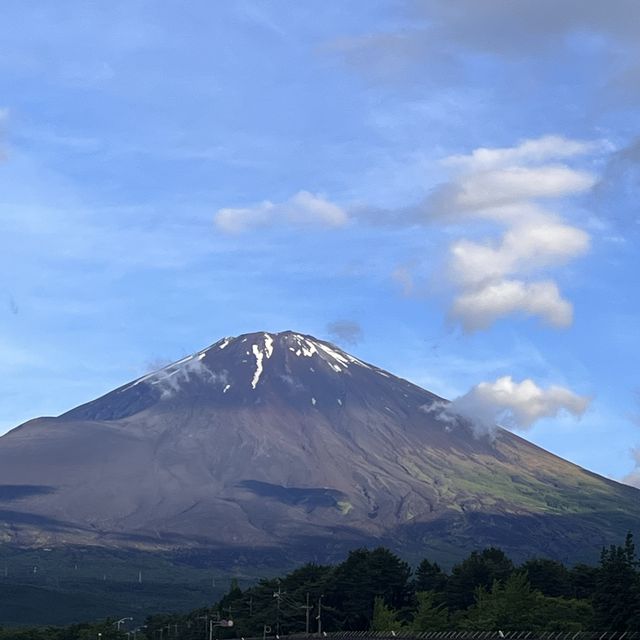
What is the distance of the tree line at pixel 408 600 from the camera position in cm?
10988

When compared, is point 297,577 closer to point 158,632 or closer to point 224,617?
point 224,617

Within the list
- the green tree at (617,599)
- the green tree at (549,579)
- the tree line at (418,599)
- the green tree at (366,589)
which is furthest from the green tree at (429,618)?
the green tree at (617,599)

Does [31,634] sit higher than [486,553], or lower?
lower

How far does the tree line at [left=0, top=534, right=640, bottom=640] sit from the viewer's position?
360ft

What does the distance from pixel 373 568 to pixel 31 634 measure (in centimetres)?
5421

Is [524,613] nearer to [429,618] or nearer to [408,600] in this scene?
[429,618]

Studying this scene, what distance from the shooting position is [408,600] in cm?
14850

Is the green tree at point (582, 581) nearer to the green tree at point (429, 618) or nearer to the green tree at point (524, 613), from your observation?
the green tree at point (429, 618)

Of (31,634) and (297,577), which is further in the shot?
(31,634)

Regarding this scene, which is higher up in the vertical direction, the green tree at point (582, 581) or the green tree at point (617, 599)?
the green tree at point (582, 581)

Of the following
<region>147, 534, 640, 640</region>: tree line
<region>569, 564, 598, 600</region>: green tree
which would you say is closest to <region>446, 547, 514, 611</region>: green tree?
<region>147, 534, 640, 640</region>: tree line

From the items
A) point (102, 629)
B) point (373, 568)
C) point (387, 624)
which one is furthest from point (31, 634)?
point (387, 624)

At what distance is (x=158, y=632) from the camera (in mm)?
196750

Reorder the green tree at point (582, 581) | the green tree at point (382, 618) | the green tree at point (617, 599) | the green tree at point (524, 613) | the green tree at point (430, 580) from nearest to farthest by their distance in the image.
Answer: the green tree at point (617, 599) → the green tree at point (524, 613) → the green tree at point (382, 618) → the green tree at point (582, 581) → the green tree at point (430, 580)
